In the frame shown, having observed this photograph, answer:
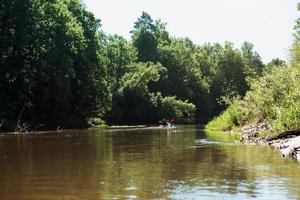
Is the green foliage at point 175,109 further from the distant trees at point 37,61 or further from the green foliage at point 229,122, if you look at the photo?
the green foliage at point 229,122

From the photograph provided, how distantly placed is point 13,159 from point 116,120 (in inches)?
2609

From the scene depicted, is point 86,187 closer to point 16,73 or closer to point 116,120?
point 16,73

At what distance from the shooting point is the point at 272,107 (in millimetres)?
37219

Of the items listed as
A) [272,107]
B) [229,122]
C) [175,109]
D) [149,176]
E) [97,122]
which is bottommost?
[149,176]

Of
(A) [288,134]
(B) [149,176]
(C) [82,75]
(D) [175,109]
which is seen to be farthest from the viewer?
(D) [175,109]

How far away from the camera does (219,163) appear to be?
17.9 metres

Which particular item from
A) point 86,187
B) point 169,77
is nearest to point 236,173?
point 86,187

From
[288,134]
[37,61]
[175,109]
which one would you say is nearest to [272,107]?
[288,134]

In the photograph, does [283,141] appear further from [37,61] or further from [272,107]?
[37,61]

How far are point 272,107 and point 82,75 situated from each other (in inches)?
1540

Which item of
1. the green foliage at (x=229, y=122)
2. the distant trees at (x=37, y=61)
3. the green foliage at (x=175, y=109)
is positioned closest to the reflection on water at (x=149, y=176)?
the green foliage at (x=229, y=122)

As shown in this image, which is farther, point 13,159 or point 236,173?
point 13,159

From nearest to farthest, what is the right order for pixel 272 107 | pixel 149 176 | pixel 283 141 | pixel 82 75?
1. pixel 149 176
2. pixel 283 141
3. pixel 272 107
4. pixel 82 75

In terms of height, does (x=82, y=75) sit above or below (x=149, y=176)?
above
